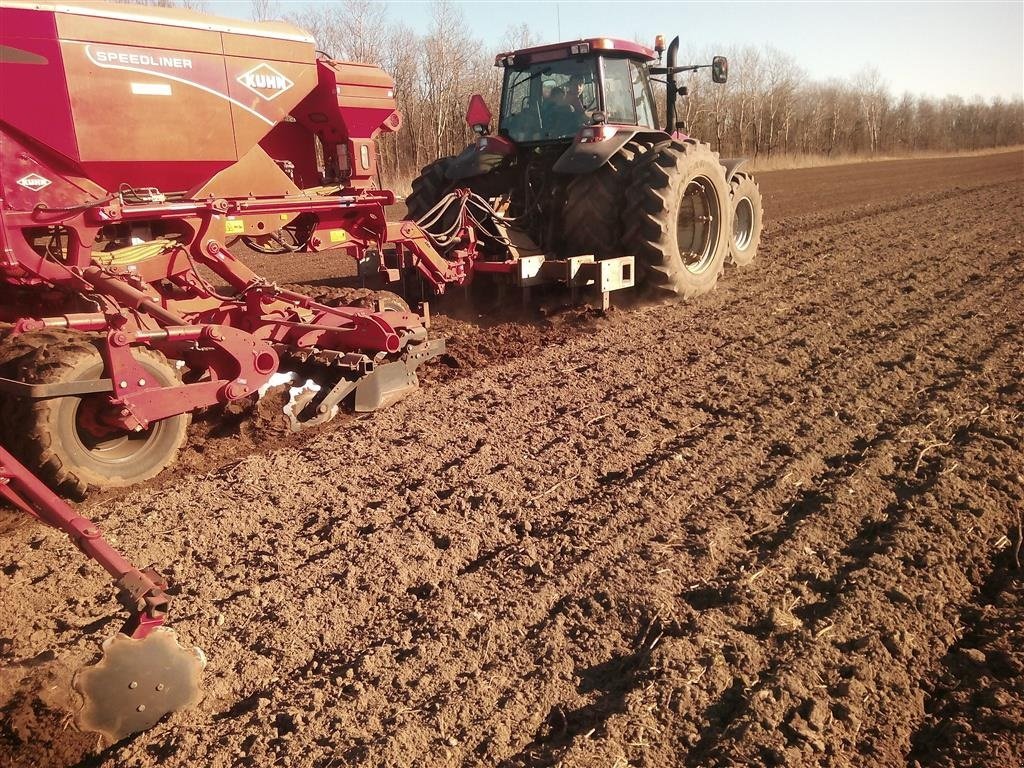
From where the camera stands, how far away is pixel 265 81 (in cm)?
454

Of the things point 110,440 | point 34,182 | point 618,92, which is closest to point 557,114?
point 618,92

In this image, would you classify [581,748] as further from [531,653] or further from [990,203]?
[990,203]

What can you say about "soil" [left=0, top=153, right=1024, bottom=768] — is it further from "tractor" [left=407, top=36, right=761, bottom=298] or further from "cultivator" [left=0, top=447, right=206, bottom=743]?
"tractor" [left=407, top=36, right=761, bottom=298]

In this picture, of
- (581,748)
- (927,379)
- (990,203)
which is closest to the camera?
(581,748)

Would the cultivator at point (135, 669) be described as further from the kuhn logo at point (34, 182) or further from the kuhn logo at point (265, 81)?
the kuhn logo at point (265, 81)

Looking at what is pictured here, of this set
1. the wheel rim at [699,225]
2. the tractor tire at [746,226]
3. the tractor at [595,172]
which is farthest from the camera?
the tractor tire at [746,226]

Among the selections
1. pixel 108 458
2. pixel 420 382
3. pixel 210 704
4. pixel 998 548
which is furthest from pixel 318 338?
pixel 998 548

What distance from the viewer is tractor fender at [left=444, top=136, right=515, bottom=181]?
714 centimetres

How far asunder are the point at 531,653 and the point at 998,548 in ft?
6.18

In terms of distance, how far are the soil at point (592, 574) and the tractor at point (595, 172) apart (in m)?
1.57

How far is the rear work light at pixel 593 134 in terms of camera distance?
21.5ft

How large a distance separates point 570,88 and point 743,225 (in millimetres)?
2816

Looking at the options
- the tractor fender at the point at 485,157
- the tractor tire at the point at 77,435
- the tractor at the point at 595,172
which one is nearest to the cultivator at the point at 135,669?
the tractor tire at the point at 77,435

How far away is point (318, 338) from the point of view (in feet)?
14.9
